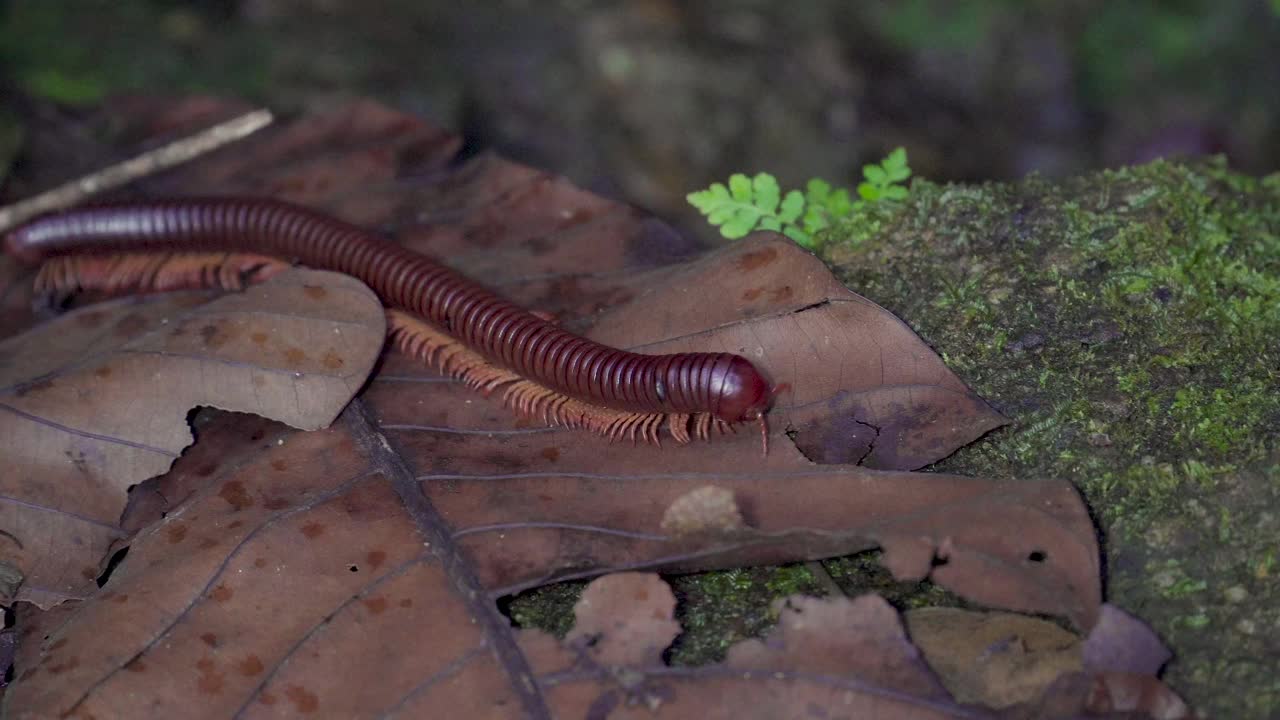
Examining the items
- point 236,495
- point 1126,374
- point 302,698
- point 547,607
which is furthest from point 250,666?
point 1126,374

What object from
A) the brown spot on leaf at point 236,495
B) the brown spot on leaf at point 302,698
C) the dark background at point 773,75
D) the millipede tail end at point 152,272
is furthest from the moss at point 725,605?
the dark background at point 773,75

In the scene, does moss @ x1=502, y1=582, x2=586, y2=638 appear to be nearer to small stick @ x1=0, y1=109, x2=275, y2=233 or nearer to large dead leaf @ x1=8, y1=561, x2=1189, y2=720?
large dead leaf @ x1=8, y1=561, x2=1189, y2=720

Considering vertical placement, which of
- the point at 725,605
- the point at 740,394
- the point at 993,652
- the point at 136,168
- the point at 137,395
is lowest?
the point at 136,168

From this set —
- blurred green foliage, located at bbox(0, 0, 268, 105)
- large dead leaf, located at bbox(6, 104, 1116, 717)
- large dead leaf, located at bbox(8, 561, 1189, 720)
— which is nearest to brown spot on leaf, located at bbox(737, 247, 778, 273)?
large dead leaf, located at bbox(6, 104, 1116, 717)

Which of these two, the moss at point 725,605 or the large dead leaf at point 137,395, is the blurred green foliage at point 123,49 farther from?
the moss at point 725,605

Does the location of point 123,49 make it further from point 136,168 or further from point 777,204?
point 777,204
